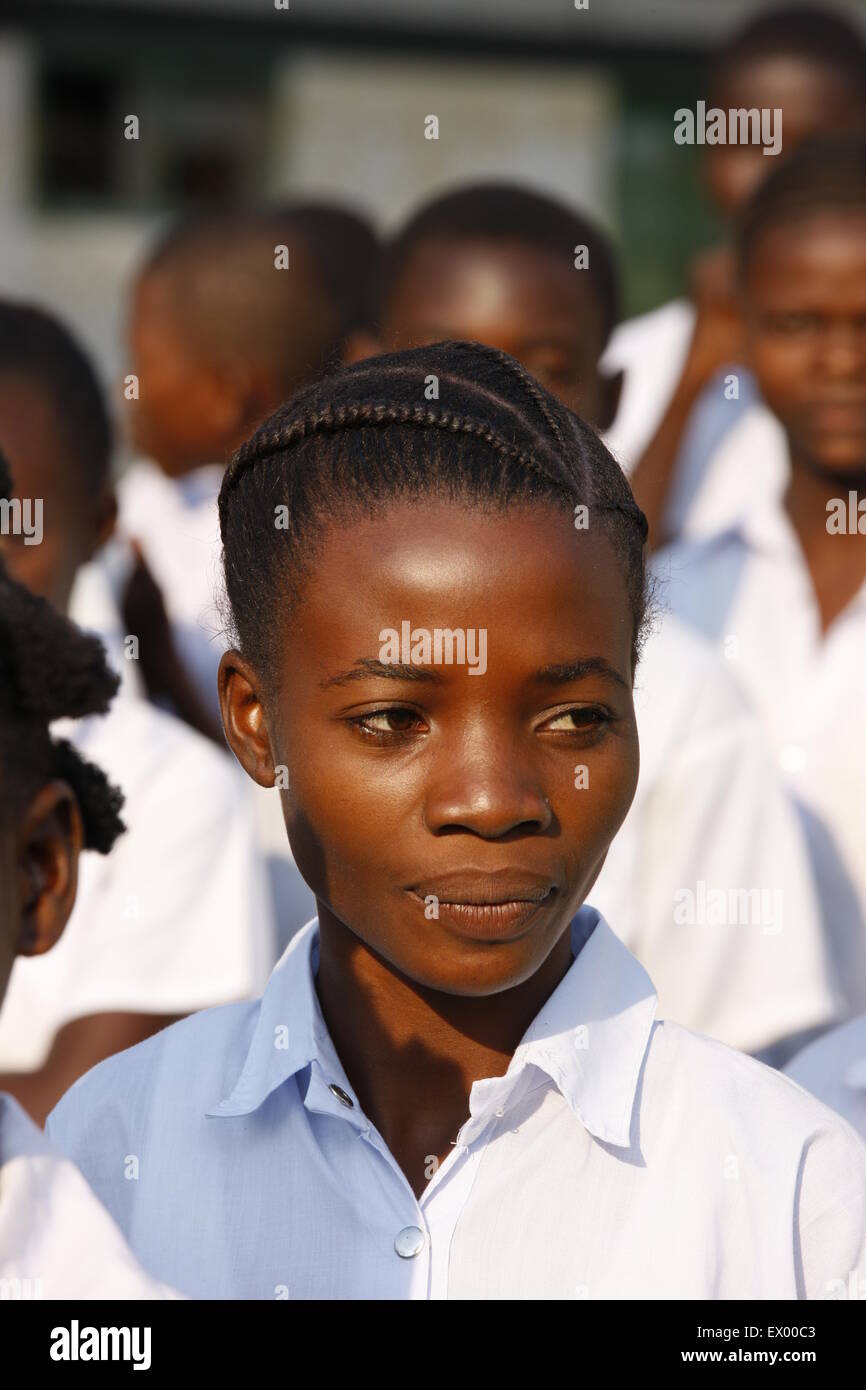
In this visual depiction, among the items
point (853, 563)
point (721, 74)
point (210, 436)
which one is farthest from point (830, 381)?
point (721, 74)

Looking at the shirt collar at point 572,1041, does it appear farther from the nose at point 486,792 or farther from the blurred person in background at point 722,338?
the blurred person in background at point 722,338

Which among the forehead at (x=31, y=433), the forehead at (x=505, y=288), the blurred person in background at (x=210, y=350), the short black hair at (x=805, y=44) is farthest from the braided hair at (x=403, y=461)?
the short black hair at (x=805, y=44)

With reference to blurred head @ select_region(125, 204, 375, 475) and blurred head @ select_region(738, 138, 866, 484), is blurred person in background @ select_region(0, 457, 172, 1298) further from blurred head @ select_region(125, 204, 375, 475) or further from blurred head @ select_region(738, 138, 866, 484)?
blurred head @ select_region(125, 204, 375, 475)

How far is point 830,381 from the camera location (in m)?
3.31

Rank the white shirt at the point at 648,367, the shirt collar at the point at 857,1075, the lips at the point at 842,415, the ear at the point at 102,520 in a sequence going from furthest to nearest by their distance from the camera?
the white shirt at the point at 648,367
the lips at the point at 842,415
the ear at the point at 102,520
the shirt collar at the point at 857,1075

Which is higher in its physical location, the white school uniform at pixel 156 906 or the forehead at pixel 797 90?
the forehead at pixel 797 90

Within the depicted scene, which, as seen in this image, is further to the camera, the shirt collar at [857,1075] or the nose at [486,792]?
the shirt collar at [857,1075]

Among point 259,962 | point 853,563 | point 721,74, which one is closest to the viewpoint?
point 259,962

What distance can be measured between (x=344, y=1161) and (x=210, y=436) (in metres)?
2.67

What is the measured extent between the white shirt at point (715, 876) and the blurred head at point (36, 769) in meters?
1.35

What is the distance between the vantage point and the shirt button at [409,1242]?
5.17 feet

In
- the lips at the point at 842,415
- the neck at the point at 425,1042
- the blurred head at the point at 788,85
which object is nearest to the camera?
the neck at the point at 425,1042

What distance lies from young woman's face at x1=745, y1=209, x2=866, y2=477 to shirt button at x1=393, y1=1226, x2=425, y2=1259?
2092 mm
